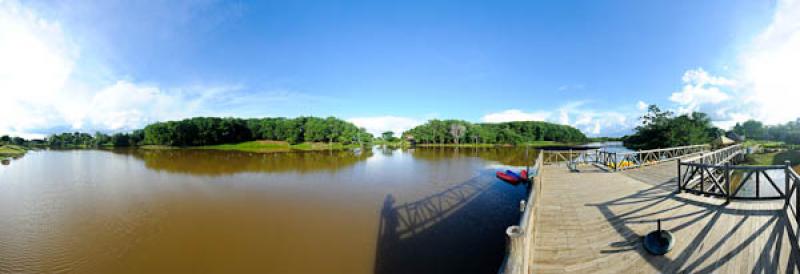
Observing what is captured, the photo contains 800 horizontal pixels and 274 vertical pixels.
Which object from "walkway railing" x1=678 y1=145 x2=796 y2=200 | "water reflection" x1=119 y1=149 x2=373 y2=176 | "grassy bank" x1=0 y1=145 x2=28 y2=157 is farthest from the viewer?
"grassy bank" x1=0 y1=145 x2=28 y2=157

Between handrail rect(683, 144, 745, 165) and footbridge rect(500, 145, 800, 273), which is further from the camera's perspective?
handrail rect(683, 144, 745, 165)

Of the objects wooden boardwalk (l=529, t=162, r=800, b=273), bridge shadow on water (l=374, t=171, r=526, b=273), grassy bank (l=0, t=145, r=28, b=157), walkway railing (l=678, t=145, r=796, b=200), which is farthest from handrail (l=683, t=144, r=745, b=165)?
grassy bank (l=0, t=145, r=28, b=157)

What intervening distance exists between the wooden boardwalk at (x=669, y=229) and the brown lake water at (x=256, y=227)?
8.38ft

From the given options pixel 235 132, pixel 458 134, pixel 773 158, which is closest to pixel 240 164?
pixel 773 158

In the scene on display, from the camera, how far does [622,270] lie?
374 centimetres

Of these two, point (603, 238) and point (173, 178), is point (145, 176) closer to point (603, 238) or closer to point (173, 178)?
point (173, 178)

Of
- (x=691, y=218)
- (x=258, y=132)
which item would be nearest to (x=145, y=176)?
(x=691, y=218)

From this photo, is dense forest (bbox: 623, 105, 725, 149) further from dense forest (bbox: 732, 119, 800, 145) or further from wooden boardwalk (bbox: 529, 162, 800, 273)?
dense forest (bbox: 732, 119, 800, 145)

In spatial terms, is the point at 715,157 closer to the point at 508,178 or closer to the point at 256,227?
the point at 508,178

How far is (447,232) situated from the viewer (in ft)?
29.3

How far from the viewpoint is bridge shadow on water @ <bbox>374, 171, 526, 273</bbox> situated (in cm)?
698

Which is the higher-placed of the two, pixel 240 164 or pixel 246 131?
pixel 246 131

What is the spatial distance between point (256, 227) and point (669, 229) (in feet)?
36.6

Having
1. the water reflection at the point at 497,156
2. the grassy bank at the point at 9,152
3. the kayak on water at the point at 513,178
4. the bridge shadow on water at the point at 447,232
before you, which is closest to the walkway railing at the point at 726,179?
the bridge shadow on water at the point at 447,232
